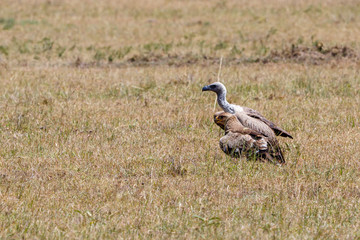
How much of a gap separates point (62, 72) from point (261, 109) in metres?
6.15

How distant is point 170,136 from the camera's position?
9578mm

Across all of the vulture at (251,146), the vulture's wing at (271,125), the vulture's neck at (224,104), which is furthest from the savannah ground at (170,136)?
the vulture's neck at (224,104)

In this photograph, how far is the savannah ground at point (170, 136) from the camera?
5992 millimetres

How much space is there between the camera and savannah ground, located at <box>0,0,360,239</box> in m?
5.99

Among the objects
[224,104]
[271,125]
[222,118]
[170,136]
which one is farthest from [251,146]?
[170,136]

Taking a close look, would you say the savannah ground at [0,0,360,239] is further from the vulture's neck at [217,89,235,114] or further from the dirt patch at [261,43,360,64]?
the vulture's neck at [217,89,235,114]

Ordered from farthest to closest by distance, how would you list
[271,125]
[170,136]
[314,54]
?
1. [314,54]
2. [170,136]
3. [271,125]

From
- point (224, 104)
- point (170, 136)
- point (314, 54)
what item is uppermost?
point (224, 104)

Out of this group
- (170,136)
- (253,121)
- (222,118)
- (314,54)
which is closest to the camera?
(253,121)

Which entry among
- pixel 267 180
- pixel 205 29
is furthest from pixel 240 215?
pixel 205 29

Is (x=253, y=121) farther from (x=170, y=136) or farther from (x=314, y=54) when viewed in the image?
(x=314, y=54)

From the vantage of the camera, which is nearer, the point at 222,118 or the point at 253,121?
the point at 253,121

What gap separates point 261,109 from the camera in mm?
11539

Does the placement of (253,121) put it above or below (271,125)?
above
